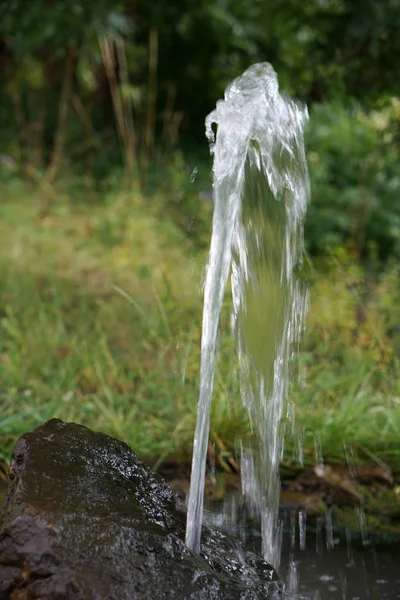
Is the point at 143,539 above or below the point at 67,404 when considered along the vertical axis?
below

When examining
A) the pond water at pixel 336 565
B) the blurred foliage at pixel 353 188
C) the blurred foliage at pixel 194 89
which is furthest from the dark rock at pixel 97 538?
the blurred foliage at pixel 353 188

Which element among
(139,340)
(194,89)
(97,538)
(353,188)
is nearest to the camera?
(97,538)

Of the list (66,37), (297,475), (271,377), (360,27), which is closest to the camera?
(271,377)

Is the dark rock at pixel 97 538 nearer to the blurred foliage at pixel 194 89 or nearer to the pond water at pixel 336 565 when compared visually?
the pond water at pixel 336 565

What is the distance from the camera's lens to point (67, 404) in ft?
10.2

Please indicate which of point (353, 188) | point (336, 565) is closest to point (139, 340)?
point (336, 565)

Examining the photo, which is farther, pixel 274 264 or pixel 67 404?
pixel 67 404

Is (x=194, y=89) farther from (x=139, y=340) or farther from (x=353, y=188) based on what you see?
(x=139, y=340)

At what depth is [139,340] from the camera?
13.1 feet

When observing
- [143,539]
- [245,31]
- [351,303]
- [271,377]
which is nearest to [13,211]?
[245,31]

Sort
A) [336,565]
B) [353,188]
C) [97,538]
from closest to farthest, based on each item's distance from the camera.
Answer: [97,538], [336,565], [353,188]

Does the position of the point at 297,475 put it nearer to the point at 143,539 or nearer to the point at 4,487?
the point at 4,487

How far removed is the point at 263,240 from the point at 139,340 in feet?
4.89

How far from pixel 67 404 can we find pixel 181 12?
11.0 feet
